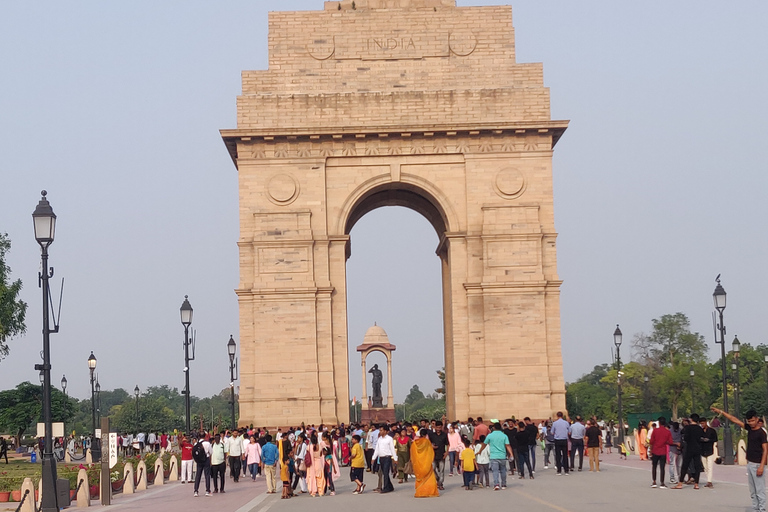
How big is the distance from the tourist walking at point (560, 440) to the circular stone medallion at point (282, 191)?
58.5 feet

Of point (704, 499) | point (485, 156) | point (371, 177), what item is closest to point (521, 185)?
point (485, 156)

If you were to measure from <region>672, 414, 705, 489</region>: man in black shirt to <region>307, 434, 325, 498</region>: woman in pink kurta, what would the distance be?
7732 millimetres

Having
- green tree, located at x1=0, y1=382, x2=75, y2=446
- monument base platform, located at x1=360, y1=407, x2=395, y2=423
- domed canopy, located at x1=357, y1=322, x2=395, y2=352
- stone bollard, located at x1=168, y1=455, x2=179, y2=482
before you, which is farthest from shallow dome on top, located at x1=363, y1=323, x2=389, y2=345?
stone bollard, located at x1=168, y1=455, x2=179, y2=482

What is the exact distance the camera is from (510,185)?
44188 mm

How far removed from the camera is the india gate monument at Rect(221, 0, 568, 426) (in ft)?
141

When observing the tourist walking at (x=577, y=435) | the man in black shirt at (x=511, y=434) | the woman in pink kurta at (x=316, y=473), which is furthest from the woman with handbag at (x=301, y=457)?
the tourist walking at (x=577, y=435)

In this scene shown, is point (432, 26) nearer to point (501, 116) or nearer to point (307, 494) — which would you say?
point (501, 116)

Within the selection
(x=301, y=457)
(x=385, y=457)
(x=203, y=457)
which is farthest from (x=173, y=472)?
(x=385, y=457)

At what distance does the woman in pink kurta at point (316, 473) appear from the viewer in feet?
84.6

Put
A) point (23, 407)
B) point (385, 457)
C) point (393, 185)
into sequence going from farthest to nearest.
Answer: point (23, 407) → point (393, 185) → point (385, 457)

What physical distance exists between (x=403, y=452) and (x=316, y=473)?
3.09 m

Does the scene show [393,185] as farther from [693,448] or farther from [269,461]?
[693,448]

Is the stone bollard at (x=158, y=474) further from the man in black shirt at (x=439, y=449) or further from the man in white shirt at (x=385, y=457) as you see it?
the man in black shirt at (x=439, y=449)

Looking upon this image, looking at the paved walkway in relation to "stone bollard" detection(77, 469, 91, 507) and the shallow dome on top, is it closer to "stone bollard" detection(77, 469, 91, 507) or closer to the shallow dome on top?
"stone bollard" detection(77, 469, 91, 507)
